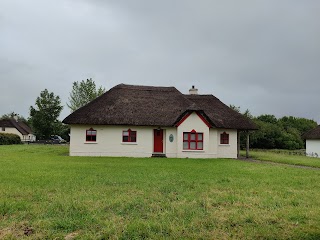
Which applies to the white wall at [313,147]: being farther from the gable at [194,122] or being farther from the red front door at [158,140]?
the red front door at [158,140]

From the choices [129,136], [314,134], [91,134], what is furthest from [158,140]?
[314,134]

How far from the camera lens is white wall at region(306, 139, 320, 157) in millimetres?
43353

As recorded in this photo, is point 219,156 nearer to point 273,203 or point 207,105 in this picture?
point 207,105

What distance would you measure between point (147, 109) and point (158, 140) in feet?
9.69

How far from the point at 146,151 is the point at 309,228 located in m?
22.6

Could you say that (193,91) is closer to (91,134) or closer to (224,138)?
A: (224,138)

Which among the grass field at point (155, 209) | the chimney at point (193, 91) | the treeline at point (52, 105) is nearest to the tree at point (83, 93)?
the treeline at point (52, 105)

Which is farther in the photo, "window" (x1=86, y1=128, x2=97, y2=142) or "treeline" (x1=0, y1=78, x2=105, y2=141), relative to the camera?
"treeline" (x1=0, y1=78, x2=105, y2=141)

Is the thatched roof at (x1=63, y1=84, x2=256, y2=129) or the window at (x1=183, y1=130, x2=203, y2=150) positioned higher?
the thatched roof at (x1=63, y1=84, x2=256, y2=129)

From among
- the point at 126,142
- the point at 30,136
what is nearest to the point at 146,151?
the point at 126,142

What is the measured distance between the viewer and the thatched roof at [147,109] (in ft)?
92.8

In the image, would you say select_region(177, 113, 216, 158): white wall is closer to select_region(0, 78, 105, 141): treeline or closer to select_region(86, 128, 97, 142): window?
select_region(86, 128, 97, 142): window

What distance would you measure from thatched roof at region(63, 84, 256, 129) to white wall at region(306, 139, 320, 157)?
698 inches

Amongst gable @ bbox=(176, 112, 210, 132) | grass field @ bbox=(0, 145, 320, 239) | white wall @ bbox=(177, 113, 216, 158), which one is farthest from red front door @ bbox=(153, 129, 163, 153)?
grass field @ bbox=(0, 145, 320, 239)
